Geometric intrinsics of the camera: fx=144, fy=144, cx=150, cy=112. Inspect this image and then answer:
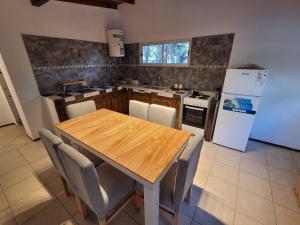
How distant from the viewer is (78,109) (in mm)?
2033

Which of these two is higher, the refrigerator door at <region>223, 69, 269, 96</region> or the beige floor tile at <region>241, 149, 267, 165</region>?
the refrigerator door at <region>223, 69, 269, 96</region>

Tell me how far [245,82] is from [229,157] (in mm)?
1186

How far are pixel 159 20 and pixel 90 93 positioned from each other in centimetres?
214

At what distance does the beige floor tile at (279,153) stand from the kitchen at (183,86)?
2 cm

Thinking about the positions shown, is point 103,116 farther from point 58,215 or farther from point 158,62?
point 158,62

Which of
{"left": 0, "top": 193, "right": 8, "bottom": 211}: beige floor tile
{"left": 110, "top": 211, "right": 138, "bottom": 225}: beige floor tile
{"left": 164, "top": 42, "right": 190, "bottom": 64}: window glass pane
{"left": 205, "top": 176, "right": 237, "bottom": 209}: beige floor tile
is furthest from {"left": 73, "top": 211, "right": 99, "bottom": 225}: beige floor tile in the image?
{"left": 164, "top": 42, "right": 190, "bottom": 64}: window glass pane

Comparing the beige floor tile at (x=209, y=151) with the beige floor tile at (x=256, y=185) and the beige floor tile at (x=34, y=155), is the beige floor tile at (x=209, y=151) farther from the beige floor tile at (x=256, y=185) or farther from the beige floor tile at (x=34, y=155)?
the beige floor tile at (x=34, y=155)

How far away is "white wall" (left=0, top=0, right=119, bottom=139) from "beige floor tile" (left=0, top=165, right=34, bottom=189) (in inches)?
34.1

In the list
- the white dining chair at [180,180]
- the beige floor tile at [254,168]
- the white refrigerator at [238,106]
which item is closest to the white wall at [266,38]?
the white refrigerator at [238,106]

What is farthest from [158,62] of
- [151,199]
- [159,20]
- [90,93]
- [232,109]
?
[151,199]

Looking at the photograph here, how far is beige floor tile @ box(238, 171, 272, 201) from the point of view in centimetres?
169

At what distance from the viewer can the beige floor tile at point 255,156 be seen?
2.22m

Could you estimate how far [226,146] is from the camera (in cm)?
256

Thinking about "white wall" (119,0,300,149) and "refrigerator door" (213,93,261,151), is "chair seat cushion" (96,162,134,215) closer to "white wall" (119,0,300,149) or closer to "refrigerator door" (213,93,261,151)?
"refrigerator door" (213,93,261,151)
